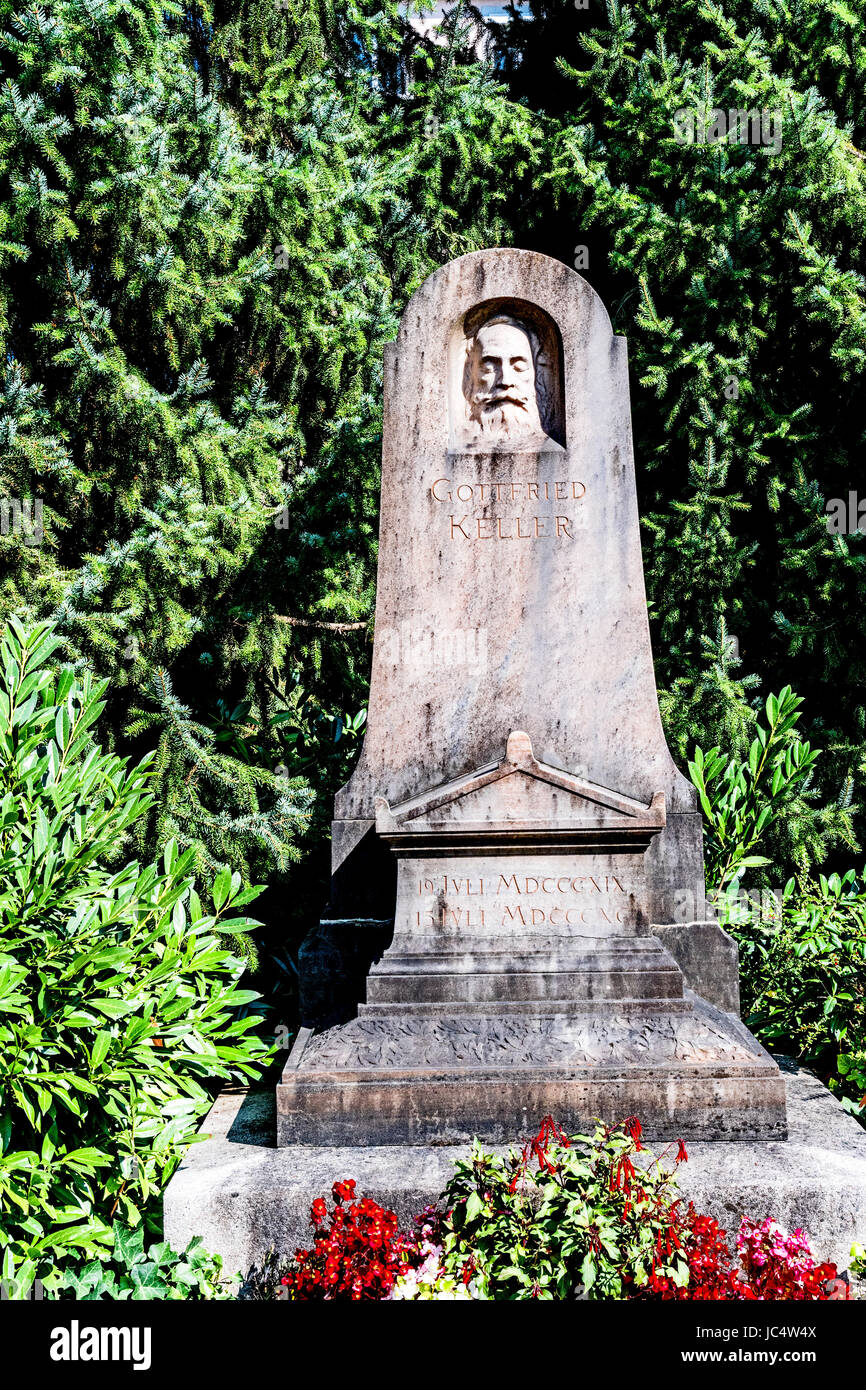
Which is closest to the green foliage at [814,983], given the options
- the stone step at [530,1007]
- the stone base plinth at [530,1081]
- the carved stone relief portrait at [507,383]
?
the stone base plinth at [530,1081]

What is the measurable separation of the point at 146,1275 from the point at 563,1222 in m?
1.13

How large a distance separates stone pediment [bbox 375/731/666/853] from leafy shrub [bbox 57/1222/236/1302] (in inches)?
53.3

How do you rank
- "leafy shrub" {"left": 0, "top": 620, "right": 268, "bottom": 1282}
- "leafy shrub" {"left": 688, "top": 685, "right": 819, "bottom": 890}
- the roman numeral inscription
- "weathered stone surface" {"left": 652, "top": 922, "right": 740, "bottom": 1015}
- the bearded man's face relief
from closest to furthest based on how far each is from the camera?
"leafy shrub" {"left": 0, "top": 620, "right": 268, "bottom": 1282} → the roman numeral inscription → "weathered stone surface" {"left": 652, "top": 922, "right": 740, "bottom": 1015} → the bearded man's face relief → "leafy shrub" {"left": 688, "top": 685, "right": 819, "bottom": 890}

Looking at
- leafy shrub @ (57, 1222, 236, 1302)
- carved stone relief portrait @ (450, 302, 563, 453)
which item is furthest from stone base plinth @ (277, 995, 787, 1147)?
carved stone relief portrait @ (450, 302, 563, 453)

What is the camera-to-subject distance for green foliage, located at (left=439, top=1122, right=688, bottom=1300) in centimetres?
254

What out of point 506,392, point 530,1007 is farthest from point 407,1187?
point 506,392

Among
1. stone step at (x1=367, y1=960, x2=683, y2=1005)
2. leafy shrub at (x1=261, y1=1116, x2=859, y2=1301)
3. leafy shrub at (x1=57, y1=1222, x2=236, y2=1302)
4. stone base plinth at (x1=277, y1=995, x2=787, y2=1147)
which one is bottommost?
leafy shrub at (x1=57, y1=1222, x2=236, y2=1302)

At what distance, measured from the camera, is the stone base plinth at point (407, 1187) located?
3.02 metres

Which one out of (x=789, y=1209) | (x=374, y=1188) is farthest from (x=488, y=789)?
(x=789, y=1209)

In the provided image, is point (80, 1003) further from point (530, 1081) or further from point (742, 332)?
point (742, 332)

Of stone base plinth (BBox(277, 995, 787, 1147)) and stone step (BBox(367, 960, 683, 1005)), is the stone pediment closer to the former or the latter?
stone step (BBox(367, 960, 683, 1005))

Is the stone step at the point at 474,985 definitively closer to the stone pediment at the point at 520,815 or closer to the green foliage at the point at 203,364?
the stone pediment at the point at 520,815

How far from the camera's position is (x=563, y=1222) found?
8.63ft
